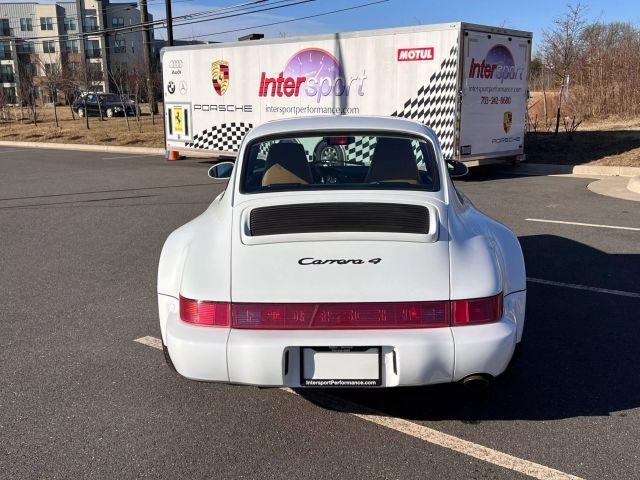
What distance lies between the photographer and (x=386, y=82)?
12766 millimetres

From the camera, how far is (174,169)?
16.0m

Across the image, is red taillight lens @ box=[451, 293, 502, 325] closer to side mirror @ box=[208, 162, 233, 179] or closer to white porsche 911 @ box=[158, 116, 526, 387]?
white porsche 911 @ box=[158, 116, 526, 387]

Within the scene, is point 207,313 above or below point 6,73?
below

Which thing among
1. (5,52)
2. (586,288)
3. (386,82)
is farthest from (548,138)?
(5,52)

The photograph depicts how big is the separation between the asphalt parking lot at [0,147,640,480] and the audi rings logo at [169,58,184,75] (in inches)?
459

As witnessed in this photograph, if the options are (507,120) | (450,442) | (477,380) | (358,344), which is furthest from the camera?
(507,120)

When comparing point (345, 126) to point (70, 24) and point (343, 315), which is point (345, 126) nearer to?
point (343, 315)

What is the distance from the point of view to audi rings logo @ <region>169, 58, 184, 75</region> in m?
16.8

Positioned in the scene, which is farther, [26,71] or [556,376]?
[26,71]

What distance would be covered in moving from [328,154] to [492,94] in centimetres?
850

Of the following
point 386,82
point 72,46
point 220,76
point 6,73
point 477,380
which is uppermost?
point 72,46

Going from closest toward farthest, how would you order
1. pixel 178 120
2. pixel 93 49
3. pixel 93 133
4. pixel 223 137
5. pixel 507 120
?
pixel 507 120 < pixel 223 137 < pixel 178 120 < pixel 93 133 < pixel 93 49

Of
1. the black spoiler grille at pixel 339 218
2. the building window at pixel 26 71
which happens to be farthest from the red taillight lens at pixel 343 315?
the building window at pixel 26 71

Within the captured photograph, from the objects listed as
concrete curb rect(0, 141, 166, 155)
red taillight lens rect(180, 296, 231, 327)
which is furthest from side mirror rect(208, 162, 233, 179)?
concrete curb rect(0, 141, 166, 155)
